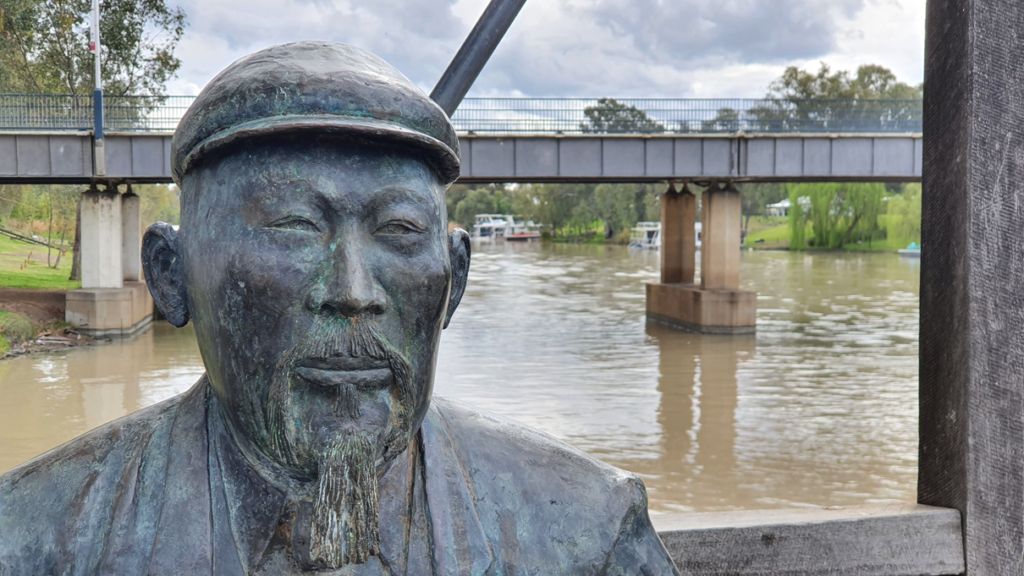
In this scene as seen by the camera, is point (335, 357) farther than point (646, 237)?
No

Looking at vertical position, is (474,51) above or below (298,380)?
above

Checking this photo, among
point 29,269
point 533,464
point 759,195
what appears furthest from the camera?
point 759,195

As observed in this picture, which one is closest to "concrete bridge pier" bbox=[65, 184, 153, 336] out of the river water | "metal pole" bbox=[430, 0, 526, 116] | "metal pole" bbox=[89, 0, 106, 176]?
the river water

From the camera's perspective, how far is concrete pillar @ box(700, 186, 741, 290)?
70.5 feet

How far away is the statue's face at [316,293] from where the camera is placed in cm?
154

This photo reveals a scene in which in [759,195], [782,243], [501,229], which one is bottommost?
[782,243]

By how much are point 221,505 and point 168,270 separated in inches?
17.8

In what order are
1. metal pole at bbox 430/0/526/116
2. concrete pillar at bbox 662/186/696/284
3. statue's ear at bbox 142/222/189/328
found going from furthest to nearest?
concrete pillar at bbox 662/186/696/284
metal pole at bbox 430/0/526/116
statue's ear at bbox 142/222/189/328

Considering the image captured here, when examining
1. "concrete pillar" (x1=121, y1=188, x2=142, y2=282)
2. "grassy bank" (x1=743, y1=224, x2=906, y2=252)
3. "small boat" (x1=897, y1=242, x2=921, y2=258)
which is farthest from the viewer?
"grassy bank" (x1=743, y1=224, x2=906, y2=252)

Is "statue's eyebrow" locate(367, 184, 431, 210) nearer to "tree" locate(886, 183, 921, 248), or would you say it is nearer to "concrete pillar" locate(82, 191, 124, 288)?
"concrete pillar" locate(82, 191, 124, 288)

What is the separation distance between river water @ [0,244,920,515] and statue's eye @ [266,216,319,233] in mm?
8096

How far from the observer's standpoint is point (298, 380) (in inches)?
61.2

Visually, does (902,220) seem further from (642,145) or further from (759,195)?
(642,145)

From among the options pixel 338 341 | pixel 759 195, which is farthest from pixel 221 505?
pixel 759 195
